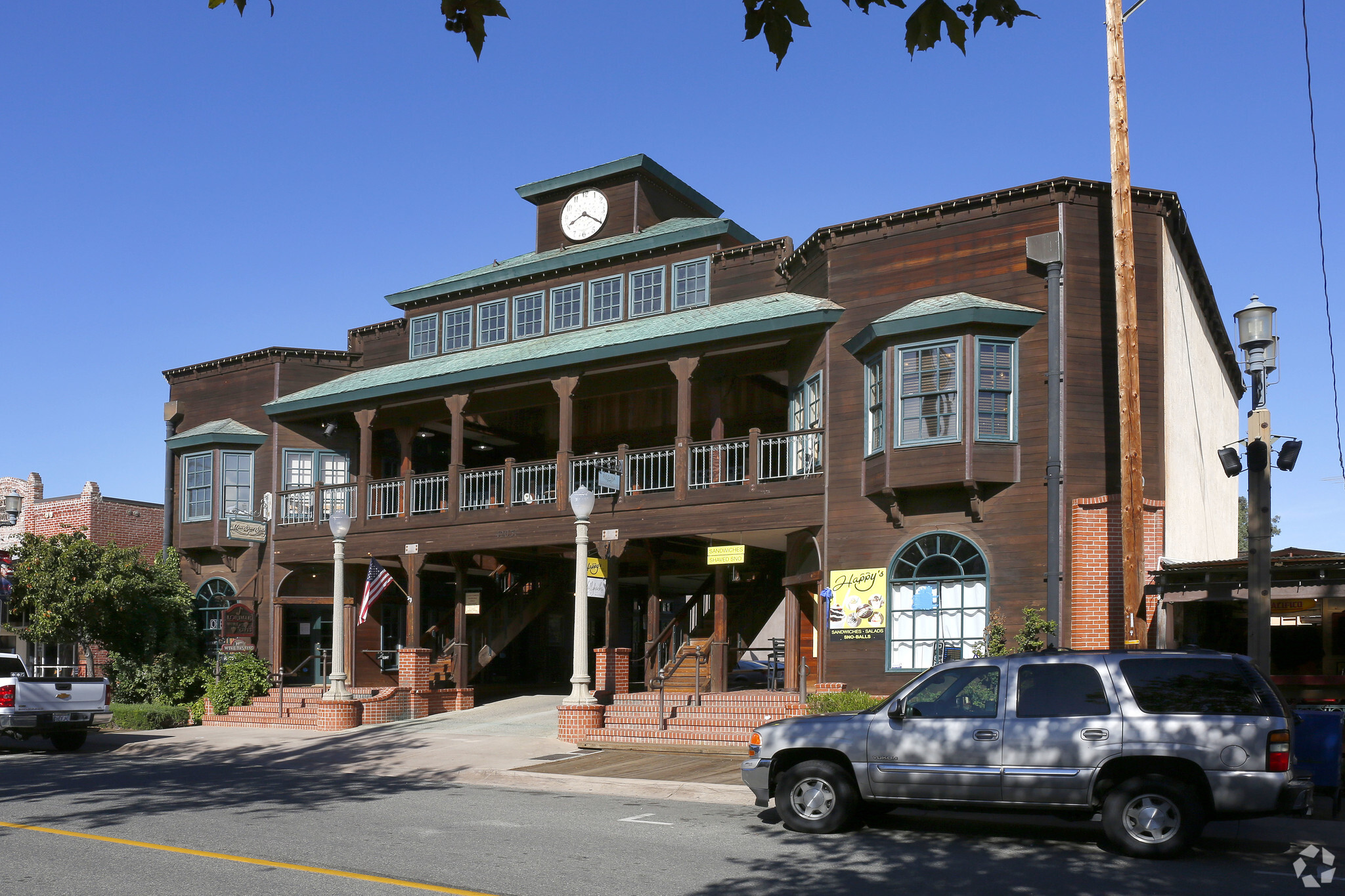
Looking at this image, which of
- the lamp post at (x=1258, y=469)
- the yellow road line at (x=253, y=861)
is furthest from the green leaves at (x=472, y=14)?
the lamp post at (x=1258, y=469)

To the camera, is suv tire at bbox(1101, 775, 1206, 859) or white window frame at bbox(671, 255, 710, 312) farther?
white window frame at bbox(671, 255, 710, 312)

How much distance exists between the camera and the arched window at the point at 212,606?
28734 mm

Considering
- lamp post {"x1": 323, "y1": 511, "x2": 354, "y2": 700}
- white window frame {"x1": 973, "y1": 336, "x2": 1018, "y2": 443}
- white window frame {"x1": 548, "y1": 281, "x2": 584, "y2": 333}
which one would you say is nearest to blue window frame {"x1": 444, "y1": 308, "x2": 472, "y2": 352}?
white window frame {"x1": 548, "y1": 281, "x2": 584, "y2": 333}

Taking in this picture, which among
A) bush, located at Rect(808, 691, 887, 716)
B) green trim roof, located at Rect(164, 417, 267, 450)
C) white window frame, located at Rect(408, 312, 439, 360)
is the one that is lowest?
bush, located at Rect(808, 691, 887, 716)

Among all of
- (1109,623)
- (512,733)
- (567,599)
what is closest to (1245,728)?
(1109,623)

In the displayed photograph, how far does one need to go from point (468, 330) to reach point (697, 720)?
13.1m

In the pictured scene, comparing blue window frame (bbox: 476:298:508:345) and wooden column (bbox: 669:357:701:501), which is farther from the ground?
blue window frame (bbox: 476:298:508:345)

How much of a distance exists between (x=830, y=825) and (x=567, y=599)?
66.0 feet

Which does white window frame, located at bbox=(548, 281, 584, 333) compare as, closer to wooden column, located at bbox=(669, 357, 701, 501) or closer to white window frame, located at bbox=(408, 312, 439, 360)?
white window frame, located at bbox=(408, 312, 439, 360)

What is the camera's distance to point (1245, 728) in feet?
30.5

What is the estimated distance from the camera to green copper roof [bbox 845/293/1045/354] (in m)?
18.4

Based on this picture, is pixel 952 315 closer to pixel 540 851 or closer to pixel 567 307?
pixel 567 307

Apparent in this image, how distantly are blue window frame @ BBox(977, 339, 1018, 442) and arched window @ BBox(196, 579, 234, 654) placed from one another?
18.5 meters

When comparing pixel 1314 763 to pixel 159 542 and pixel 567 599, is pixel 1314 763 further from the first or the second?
pixel 159 542
